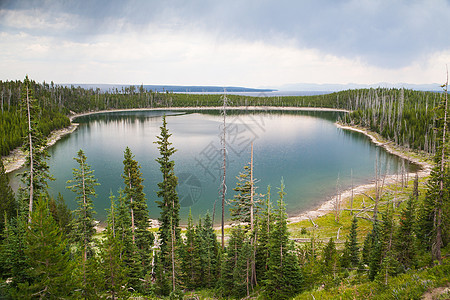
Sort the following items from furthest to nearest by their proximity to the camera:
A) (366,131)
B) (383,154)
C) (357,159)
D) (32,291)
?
(366,131)
(383,154)
(357,159)
(32,291)

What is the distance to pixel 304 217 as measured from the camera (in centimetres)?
4266

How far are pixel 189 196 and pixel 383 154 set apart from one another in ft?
209

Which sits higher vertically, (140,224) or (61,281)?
(61,281)

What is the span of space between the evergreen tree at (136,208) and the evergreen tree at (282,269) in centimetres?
1210

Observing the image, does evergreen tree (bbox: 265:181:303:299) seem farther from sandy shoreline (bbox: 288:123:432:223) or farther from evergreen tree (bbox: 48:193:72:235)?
evergreen tree (bbox: 48:193:72:235)

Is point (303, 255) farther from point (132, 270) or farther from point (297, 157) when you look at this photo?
point (297, 157)

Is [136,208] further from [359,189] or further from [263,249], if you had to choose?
[359,189]

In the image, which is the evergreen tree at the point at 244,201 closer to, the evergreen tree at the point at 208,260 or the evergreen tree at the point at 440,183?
the evergreen tree at the point at 208,260

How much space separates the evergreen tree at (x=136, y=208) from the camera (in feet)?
84.3

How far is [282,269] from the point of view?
61.8 feet

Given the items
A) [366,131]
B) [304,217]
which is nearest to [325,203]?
[304,217]

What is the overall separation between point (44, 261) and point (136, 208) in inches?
526

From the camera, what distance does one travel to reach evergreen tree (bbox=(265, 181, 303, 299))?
60.6 ft

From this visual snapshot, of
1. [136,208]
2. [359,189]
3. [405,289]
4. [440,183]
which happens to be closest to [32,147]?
[136,208]
